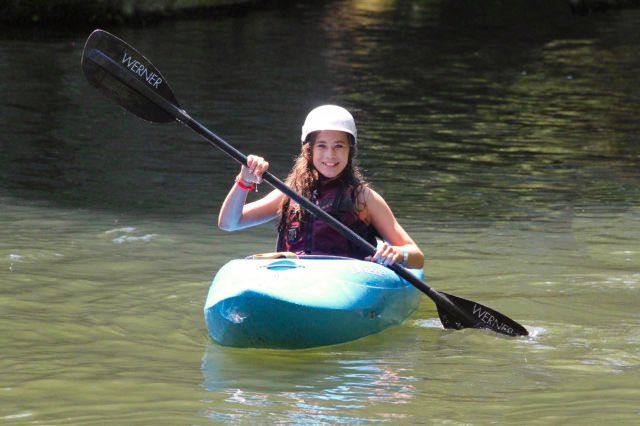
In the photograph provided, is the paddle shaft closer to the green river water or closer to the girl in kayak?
the girl in kayak

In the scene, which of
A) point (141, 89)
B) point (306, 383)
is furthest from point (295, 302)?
point (141, 89)

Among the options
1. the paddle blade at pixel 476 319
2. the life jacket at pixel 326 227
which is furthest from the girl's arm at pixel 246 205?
the paddle blade at pixel 476 319

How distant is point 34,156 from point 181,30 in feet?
38.2

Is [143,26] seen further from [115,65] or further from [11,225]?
[115,65]

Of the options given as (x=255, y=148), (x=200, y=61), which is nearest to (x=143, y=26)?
(x=200, y=61)

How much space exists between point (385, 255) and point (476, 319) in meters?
0.53

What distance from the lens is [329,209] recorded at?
222 inches

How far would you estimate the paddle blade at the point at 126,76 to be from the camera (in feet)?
19.4

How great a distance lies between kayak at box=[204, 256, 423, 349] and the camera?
16.3ft

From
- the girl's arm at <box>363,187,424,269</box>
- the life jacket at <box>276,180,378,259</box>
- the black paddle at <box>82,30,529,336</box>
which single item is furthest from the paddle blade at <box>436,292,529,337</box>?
the life jacket at <box>276,180,378,259</box>

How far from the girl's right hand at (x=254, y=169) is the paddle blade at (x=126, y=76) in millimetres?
745

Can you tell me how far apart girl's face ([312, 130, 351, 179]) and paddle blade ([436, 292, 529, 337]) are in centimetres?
74

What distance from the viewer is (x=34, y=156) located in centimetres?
1029

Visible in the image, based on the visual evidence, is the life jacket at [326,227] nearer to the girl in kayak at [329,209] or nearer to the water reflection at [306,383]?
the girl in kayak at [329,209]
